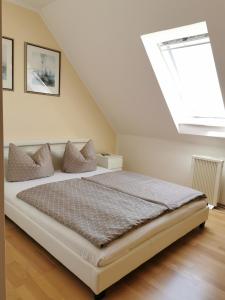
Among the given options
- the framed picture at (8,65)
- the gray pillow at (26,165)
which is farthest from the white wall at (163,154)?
the framed picture at (8,65)

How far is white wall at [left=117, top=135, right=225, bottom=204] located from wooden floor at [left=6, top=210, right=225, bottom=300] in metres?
1.45

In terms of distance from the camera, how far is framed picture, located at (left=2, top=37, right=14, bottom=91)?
9.84ft

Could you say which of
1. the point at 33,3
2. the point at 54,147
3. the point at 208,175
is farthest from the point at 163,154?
the point at 33,3

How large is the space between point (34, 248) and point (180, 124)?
2.54 metres

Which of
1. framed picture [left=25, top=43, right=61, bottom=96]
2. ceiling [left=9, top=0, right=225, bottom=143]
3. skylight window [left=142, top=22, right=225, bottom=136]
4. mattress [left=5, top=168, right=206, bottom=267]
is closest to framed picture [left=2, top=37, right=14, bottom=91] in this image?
framed picture [left=25, top=43, right=61, bottom=96]

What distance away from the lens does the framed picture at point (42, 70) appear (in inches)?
127

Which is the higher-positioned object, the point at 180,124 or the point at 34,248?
the point at 180,124

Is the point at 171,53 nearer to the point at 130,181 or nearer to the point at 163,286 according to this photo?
the point at 130,181

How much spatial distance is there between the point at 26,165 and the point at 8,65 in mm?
1289

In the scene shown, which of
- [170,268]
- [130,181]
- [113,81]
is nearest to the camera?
[170,268]

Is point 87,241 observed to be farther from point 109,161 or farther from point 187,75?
point 187,75

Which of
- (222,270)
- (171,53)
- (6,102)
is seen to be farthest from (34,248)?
(171,53)

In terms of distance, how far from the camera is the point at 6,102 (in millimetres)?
3102

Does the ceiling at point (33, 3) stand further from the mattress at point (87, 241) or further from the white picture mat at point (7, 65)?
the mattress at point (87, 241)
